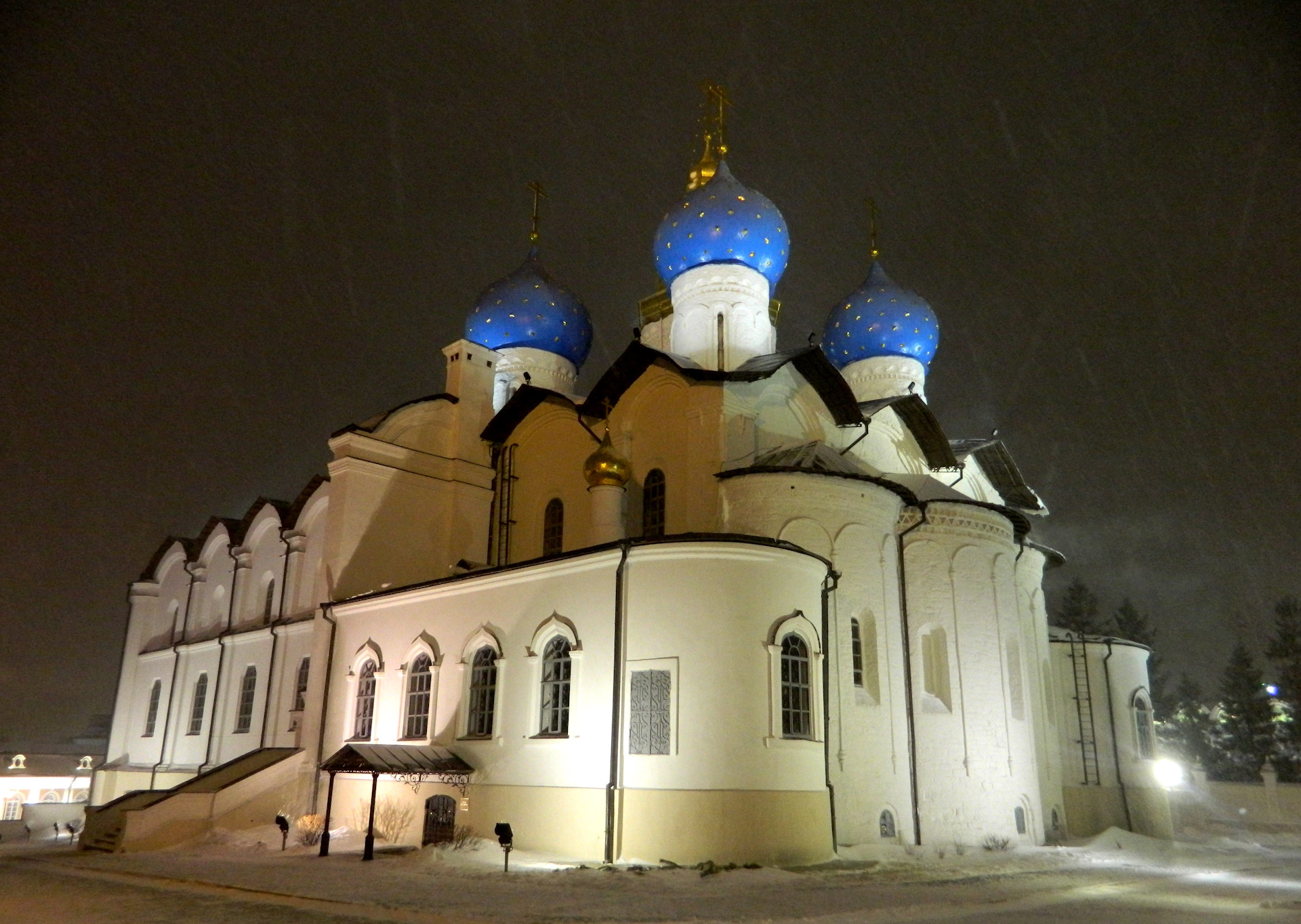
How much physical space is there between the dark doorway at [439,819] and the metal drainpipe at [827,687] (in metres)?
4.90

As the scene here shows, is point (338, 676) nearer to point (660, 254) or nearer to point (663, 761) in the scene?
point (663, 761)

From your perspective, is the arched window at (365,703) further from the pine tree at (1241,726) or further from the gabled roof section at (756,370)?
the pine tree at (1241,726)

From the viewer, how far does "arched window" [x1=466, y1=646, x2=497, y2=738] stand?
13.6m

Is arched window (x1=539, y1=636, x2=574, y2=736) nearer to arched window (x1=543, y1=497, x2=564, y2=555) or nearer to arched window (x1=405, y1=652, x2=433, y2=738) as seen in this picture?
arched window (x1=405, y1=652, x2=433, y2=738)

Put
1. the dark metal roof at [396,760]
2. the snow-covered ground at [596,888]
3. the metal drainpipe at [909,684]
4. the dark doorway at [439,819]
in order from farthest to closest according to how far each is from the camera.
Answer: the metal drainpipe at [909,684] → the dark doorway at [439,819] → the dark metal roof at [396,760] → the snow-covered ground at [596,888]

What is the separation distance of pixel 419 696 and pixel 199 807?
336 cm

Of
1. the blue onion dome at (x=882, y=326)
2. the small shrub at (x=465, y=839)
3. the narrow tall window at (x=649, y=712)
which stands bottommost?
the small shrub at (x=465, y=839)

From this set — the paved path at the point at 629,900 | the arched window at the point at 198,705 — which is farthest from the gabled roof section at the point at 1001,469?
the arched window at the point at 198,705

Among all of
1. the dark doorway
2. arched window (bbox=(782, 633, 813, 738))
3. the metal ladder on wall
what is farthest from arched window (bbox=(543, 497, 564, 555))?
the metal ladder on wall

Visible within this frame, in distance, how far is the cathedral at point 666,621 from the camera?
1188 centimetres

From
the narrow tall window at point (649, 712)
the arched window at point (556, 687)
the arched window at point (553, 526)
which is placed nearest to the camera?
the narrow tall window at point (649, 712)

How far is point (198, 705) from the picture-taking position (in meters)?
21.3

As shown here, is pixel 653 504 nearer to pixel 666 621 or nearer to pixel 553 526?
pixel 553 526

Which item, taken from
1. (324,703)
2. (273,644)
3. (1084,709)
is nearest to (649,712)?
(324,703)
